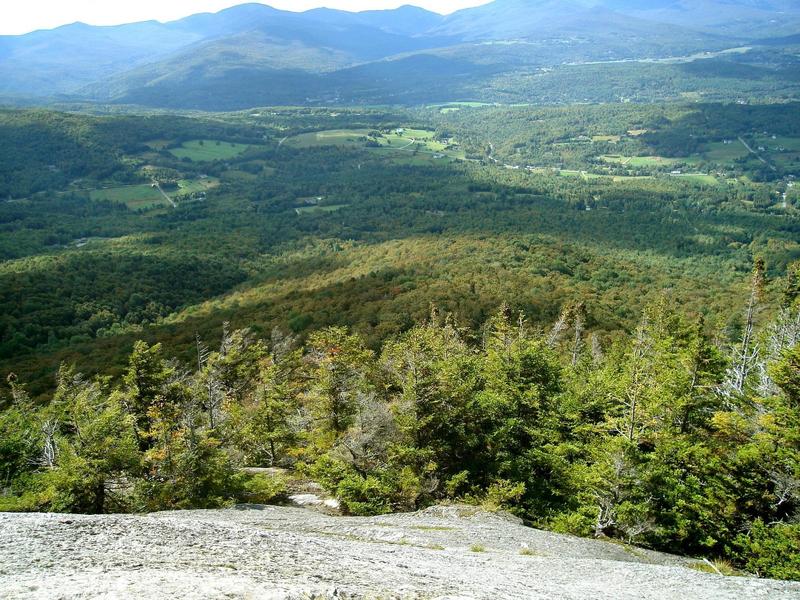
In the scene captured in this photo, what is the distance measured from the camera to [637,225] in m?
118

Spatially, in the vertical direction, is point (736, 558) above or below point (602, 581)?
below

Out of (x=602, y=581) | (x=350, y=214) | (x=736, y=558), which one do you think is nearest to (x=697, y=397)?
(x=736, y=558)

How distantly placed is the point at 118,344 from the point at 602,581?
57.8 metres

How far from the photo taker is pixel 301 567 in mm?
9773

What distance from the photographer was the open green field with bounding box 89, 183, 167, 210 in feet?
470

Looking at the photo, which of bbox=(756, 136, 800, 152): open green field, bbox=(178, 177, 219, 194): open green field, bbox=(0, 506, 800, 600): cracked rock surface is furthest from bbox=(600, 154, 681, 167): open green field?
bbox=(0, 506, 800, 600): cracked rock surface

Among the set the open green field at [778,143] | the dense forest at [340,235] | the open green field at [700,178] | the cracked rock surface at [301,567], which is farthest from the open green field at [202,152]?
the open green field at [778,143]

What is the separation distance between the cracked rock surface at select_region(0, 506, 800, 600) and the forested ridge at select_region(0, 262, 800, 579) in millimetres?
5357

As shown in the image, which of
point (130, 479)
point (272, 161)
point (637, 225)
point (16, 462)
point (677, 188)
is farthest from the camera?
point (272, 161)

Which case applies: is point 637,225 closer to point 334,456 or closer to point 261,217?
point 261,217

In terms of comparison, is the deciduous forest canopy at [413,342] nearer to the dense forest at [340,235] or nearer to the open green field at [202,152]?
the dense forest at [340,235]

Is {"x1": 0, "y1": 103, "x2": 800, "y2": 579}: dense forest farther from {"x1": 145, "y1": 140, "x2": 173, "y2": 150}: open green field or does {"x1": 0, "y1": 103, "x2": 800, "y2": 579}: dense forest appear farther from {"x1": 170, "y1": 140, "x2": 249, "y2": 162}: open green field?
{"x1": 145, "y1": 140, "x2": 173, "y2": 150}: open green field

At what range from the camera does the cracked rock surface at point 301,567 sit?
8.26 meters

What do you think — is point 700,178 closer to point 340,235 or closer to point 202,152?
point 340,235
